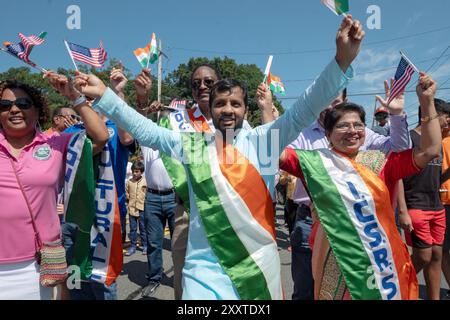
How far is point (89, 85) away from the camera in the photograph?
1.93 meters

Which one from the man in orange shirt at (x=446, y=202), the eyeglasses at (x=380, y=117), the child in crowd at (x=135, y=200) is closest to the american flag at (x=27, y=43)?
the man in orange shirt at (x=446, y=202)

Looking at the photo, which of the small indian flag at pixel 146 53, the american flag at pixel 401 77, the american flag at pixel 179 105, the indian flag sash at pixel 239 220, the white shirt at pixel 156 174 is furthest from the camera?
the white shirt at pixel 156 174

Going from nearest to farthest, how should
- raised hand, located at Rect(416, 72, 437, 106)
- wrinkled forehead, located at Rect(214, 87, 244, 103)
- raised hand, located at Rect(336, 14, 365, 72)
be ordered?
raised hand, located at Rect(336, 14, 365, 72), wrinkled forehead, located at Rect(214, 87, 244, 103), raised hand, located at Rect(416, 72, 437, 106)

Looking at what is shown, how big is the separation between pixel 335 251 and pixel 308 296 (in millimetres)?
730

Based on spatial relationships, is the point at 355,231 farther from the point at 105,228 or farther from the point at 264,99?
the point at 105,228

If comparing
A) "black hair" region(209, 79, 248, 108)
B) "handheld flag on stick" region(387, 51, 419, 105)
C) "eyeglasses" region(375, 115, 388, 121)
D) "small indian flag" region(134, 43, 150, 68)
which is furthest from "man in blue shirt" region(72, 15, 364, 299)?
"eyeglasses" region(375, 115, 388, 121)

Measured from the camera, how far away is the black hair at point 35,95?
2232 millimetres

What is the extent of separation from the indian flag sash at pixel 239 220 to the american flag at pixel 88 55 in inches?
47.5

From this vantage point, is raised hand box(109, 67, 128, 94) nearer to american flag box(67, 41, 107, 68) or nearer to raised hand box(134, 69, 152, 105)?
raised hand box(134, 69, 152, 105)

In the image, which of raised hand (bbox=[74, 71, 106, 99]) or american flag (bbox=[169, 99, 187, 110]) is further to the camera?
american flag (bbox=[169, 99, 187, 110])

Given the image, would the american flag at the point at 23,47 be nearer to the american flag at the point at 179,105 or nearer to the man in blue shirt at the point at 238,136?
the man in blue shirt at the point at 238,136

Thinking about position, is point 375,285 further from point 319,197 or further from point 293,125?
point 293,125

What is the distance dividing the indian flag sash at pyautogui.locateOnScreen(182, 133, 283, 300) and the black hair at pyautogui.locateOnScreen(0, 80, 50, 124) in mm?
1103

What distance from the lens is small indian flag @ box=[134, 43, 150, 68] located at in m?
3.04
